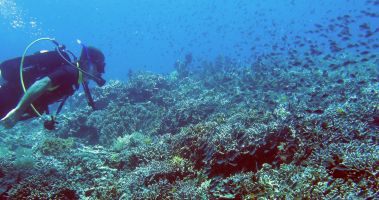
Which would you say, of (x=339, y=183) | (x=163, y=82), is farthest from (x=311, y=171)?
(x=163, y=82)

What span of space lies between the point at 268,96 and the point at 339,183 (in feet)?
38.0

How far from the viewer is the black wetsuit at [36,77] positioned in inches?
200

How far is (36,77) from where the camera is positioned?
17.0 ft

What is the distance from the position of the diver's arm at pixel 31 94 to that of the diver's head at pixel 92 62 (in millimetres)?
871

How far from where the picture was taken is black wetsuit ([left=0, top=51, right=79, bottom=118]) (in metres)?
5.07

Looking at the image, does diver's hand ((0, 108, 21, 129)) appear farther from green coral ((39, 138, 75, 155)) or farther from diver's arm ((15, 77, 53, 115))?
green coral ((39, 138, 75, 155))

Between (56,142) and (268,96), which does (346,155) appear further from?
(268,96)

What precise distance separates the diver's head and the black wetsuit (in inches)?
14.8

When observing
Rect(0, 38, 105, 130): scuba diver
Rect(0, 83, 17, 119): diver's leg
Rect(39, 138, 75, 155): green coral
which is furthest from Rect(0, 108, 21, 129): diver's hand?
Rect(39, 138, 75, 155): green coral

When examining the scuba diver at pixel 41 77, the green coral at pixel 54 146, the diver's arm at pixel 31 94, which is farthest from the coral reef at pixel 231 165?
the diver's arm at pixel 31 94

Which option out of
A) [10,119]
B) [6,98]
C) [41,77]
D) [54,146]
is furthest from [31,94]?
[54,146]

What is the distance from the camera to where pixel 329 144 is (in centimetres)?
570

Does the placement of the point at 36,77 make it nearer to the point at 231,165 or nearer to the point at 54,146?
the point at 231,165

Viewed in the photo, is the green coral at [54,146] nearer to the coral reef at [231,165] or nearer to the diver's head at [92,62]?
the coral reef at [231,165]
